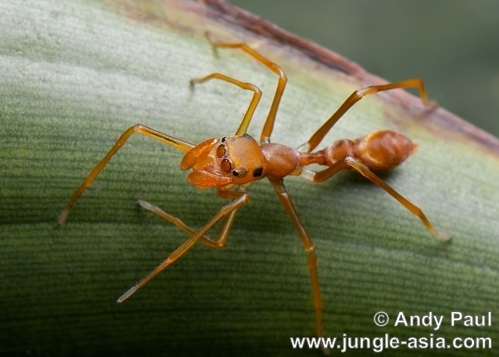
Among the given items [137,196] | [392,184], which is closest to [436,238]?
[392,184]

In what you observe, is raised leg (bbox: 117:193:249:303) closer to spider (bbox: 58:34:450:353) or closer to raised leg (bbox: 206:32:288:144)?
spider (bbox: 58:34:450:353)

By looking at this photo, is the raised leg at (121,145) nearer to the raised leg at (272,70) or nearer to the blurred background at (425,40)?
the raised leg at (272,70)

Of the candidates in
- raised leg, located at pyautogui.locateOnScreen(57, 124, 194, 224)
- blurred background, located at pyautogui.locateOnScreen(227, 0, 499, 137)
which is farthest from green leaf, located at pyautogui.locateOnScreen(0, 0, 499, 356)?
blurred background, located at pyautogui.locateOnScreen(227, 0, 499, 137)

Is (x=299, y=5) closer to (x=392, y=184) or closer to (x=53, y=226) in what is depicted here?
(x=392, y=184)

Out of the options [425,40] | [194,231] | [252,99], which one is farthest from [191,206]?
[425,40]

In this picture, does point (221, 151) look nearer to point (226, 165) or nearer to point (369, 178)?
point (226, 165)

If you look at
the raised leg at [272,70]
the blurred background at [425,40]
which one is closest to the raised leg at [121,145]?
the raised leg at [272,70]
